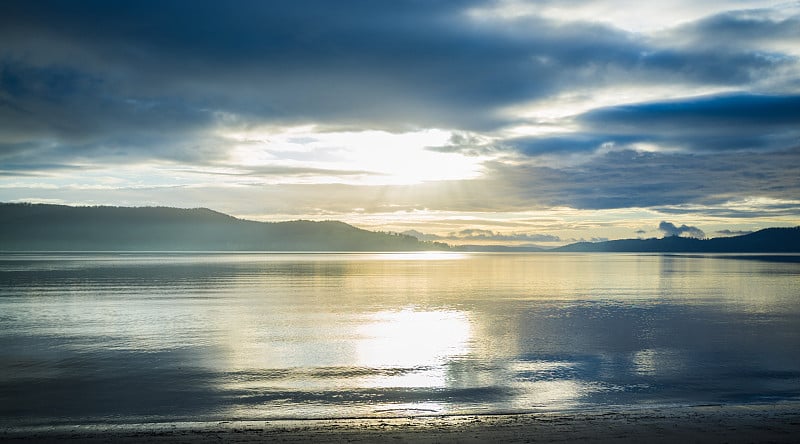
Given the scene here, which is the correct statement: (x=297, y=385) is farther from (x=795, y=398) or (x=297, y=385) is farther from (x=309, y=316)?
(x=309, y=316)

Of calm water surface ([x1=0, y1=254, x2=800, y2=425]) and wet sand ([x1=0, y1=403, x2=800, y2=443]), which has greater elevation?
wet sand ([x1=0, y1=403, x2=800, y2=443])

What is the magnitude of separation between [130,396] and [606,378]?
16893mm

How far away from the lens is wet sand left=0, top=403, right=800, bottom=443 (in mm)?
14773

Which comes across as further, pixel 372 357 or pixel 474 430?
pixel 372 357

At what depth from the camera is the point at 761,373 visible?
78.8 feet

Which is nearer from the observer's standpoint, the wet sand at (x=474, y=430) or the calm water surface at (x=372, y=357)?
the wet sand at (x=474, y=430)

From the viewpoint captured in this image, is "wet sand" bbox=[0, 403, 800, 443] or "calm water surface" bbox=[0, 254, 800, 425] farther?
"calm water surface" bbox=[0, 254, 800, 425]

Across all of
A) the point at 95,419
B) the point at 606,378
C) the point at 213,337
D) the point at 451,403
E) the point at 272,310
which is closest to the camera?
the point at 95,419

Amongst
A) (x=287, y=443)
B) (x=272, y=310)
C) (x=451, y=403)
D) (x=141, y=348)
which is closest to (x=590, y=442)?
(x=451, y=403)

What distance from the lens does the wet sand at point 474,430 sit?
14773 mm

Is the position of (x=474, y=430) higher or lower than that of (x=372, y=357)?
higher

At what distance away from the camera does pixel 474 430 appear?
15430mm

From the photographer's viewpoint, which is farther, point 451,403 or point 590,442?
point 451,403

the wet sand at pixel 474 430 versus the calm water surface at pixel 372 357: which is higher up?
the wet sand at pixel 474 430
